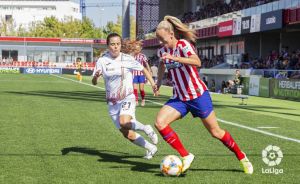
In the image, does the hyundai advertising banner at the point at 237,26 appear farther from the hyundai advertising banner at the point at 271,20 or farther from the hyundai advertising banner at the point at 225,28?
the hyundai advertising banner at the point at 271,20

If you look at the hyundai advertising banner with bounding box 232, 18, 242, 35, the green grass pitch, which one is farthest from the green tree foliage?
the green grass pitch

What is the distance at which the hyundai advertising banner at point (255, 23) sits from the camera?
3941cm

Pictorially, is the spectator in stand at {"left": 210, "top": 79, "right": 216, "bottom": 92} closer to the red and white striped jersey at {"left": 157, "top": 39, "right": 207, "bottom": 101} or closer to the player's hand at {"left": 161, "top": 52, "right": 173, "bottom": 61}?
the red and white striped jersey at {"left": 157, "top": 39, "right": 207, "bottom": 101}

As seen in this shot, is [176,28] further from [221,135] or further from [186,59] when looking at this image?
[221,135]

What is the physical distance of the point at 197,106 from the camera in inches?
282

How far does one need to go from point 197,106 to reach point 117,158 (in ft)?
6.57

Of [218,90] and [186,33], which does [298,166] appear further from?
[218,90]

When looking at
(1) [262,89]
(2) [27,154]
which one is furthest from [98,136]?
(1) [262,89]

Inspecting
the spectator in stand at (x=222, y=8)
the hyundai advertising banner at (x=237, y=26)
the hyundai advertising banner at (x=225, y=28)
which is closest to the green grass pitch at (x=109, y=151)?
the hyundai advertising banner at (x=237, y=26)

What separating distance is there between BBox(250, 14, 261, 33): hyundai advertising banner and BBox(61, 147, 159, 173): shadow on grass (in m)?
31.6

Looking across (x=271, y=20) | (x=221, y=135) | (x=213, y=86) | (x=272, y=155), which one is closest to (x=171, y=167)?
(x=221, y=135)

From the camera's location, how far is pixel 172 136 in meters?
7.28

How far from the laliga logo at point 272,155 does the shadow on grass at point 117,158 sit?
1753 mm

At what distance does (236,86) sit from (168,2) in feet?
138
